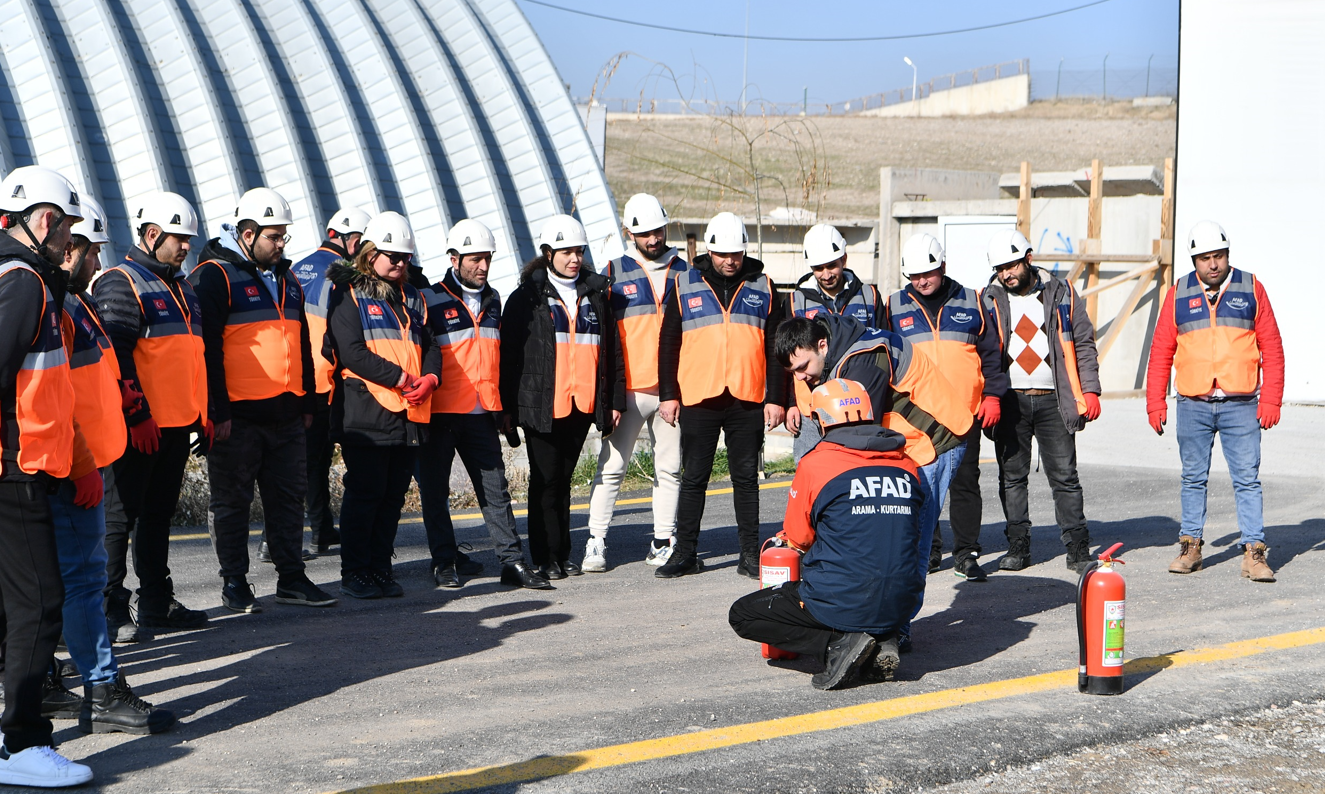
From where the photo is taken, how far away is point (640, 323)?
7855mm

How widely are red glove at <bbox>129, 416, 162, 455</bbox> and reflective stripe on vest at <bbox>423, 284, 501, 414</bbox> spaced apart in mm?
1794

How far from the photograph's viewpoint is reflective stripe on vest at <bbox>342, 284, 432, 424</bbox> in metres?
6.99

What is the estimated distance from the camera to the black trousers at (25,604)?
406 centimetres

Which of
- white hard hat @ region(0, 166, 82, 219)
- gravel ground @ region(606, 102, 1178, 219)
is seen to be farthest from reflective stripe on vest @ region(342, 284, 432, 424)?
gravel ground @ region(606, 102, 1178, 219)

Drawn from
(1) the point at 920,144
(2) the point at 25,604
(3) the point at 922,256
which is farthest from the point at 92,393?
(1) the point at 920,144

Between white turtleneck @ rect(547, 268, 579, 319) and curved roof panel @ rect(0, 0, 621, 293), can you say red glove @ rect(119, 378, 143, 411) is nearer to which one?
white turtleneck @ rect(547, 268, 579, 319)

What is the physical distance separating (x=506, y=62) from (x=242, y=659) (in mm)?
27379

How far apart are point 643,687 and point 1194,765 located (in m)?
2.24

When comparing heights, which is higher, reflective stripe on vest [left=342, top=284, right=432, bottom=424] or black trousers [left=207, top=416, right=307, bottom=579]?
reflective stripe on vest [left=342, top=284, right=432, bottom=424]

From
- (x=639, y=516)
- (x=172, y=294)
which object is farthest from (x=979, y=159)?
(x=172, y=294)

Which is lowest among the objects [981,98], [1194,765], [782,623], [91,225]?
[1194,765]

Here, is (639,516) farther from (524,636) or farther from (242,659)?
(242,659)

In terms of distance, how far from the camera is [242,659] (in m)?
5.80

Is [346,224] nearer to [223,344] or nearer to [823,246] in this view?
[223,344]
